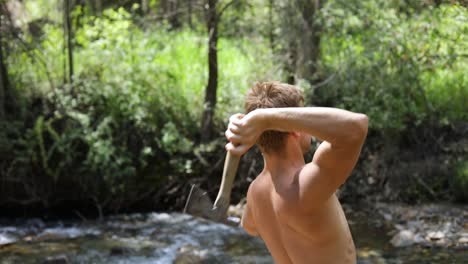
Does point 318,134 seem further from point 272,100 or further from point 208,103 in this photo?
point 208,103

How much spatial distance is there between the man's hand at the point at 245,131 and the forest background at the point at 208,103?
7193 millimetres

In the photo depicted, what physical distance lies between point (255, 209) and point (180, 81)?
814 centimetres

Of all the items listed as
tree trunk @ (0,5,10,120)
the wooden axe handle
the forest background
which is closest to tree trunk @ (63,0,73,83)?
the forest background

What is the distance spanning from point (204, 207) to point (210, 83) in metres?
7.63

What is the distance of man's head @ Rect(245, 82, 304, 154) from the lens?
2379mm

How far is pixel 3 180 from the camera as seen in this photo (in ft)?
31.5

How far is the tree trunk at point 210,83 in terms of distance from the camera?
982 centimetres

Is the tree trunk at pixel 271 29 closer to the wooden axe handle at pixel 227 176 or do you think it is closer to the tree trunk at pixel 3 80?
the tree trunk at pixel 3 80

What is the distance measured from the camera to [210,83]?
32.8ft

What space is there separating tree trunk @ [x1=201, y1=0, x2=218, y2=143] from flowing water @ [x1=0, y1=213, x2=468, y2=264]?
126 cm

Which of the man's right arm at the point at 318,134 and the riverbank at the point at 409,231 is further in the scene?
the riverbank at the point at 409,231

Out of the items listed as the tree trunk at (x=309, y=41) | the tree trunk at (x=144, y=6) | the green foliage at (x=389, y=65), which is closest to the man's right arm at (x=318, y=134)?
the green foliage at (x=389, y=65)

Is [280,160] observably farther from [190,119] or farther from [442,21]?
[190,119]

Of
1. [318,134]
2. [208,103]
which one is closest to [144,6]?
[208,103]
